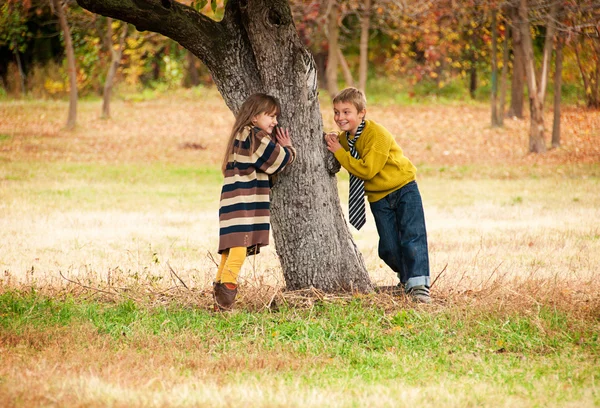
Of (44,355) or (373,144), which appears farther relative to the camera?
(373,144)

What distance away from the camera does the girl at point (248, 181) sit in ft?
19.4

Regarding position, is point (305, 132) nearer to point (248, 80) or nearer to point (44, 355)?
point (248, 80)

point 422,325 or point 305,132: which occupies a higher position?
point 305,132

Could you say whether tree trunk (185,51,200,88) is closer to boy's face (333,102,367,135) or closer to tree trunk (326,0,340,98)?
tree trunk (326,0,340,98)

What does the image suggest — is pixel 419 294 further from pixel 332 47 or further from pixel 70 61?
pixel 70 61

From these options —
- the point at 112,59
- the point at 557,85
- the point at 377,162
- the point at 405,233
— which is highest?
the point at 112,59

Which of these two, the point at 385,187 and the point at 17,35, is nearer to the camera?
the point at 385,187

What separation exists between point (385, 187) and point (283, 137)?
0.88m

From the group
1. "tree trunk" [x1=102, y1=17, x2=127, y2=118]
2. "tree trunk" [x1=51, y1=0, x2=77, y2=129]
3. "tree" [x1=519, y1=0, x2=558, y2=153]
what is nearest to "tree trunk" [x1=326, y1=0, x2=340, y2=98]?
"tree" [x1=519, y1=0, x2=558, y2=153]

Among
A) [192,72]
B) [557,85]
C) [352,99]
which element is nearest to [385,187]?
[352,99]

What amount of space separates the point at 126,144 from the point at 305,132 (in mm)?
15910

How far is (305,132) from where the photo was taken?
6273mm

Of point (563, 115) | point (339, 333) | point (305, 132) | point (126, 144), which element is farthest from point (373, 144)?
point (563, 115)

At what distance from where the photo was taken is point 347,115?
6.23 m
